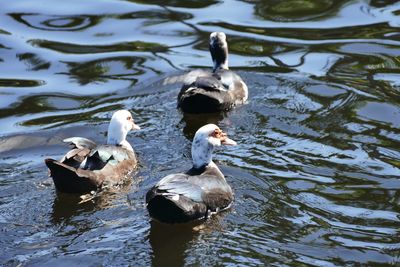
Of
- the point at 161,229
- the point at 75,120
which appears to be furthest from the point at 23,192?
the point at 75,120

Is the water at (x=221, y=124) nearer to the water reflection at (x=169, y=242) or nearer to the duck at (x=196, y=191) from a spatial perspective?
the water reflection at (x=169, y=242)

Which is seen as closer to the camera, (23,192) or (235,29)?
(23,192)

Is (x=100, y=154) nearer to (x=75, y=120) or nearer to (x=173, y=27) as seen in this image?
(x=75, y=120)

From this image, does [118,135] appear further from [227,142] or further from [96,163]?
[227,142]

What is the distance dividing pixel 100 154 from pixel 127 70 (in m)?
4.36

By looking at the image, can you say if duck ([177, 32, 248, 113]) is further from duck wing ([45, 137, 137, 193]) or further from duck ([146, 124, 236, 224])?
duck ([146, 124, 236, 224])

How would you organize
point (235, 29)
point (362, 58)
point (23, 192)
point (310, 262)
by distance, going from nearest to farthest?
1. point (310, 262)
2. point (23, 192)
3. point (362, 58)
4. point (235, 29)

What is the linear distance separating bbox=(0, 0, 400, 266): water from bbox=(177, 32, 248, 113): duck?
189mm

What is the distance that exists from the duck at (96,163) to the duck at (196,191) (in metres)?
0.90

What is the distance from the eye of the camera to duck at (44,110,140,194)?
446 inches

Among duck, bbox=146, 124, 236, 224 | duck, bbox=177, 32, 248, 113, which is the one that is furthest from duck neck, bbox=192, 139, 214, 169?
duck, bbox=177, 32, 248, 113

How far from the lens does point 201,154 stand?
11.6 m

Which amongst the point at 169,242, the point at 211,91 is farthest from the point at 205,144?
the point at 211,91

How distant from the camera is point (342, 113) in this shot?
1375 cm
